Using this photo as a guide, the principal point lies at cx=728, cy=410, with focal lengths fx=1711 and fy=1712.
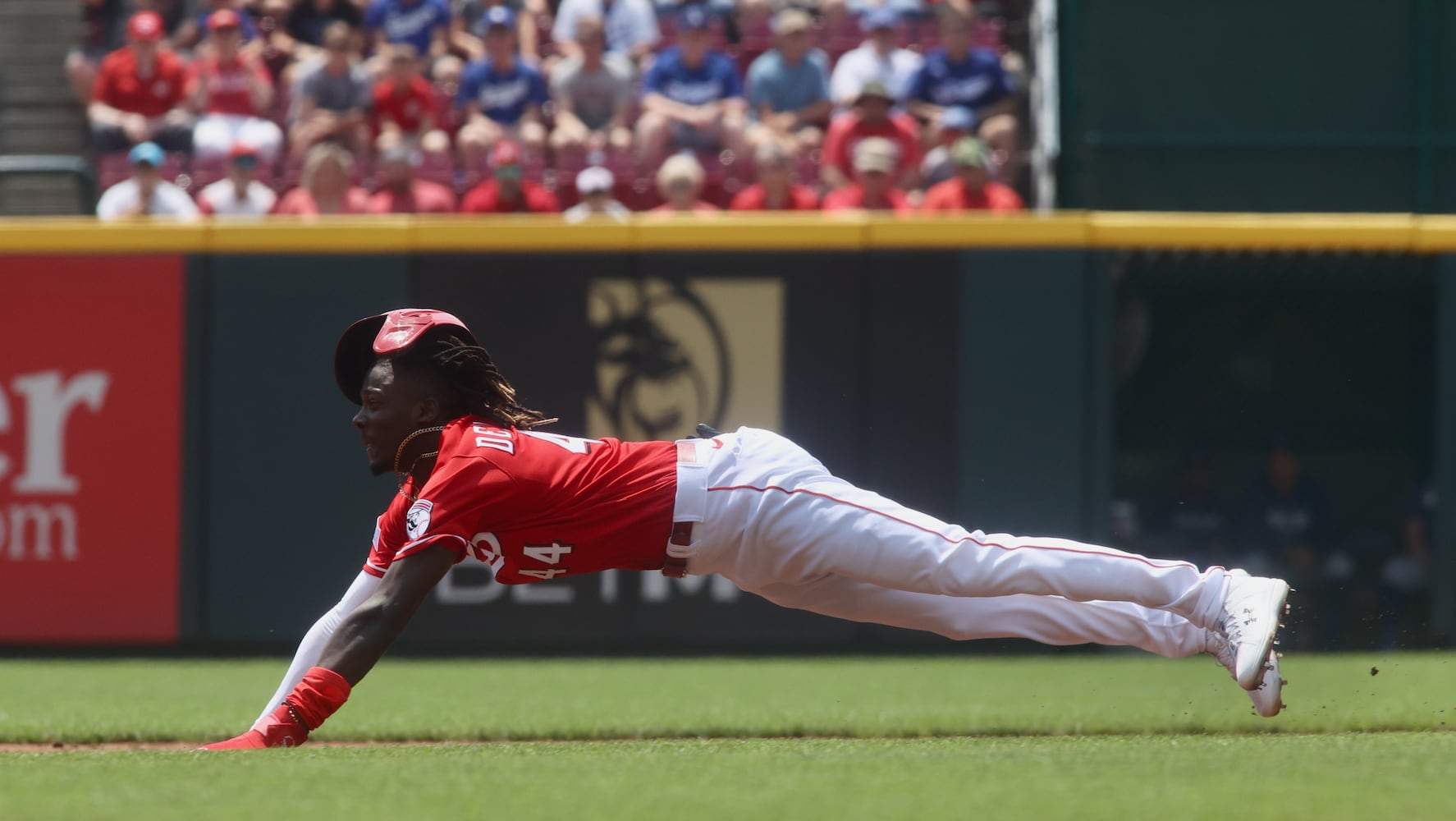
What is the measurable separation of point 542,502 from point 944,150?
5876 mm

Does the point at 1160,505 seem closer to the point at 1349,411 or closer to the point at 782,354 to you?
the point at 1349,411

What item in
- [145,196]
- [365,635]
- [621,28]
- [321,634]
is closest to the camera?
[365,635]

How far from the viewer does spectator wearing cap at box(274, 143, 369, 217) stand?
948 centimetres

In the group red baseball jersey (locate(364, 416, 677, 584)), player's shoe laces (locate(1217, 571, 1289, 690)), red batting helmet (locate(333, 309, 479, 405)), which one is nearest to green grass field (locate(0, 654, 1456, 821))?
player's shoe laces (locate(1217, 571, 1289, 690))

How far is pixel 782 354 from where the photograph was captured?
9000 mm

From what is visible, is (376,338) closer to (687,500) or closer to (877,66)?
(687,500)

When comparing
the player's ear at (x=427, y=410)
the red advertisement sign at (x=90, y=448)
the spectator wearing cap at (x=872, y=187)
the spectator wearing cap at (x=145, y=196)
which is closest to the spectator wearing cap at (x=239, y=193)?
the spectator wearing cap at (x=145, y=196)

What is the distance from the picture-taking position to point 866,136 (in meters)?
9.97

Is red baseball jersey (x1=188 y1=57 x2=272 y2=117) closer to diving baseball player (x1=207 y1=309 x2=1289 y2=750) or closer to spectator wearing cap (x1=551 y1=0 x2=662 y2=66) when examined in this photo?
spectator wearing cap (x1=551 y1=0 x2=662 y2=66)

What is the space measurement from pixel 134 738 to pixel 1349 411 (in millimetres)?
6391

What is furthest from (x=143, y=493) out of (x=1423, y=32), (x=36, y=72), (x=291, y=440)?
(x=1423, y=32)

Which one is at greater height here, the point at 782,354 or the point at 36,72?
the point at 36,72

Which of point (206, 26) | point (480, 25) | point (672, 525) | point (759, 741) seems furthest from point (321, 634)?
point (206, 26)

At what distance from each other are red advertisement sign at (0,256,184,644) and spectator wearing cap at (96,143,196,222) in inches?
28.6
